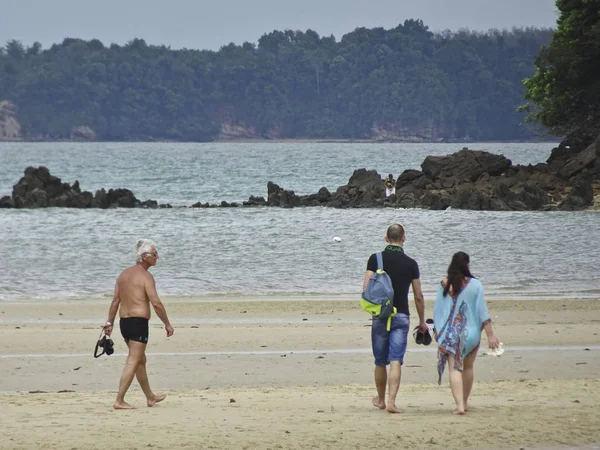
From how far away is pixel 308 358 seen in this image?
12.3 meters

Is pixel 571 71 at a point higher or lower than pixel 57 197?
higher

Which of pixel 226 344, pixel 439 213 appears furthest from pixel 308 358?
pixel 439 213

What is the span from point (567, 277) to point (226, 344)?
1119 centimetres

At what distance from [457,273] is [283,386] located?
8.37ft

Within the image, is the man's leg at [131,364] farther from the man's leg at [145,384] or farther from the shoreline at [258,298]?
the shoreline at [258,298]

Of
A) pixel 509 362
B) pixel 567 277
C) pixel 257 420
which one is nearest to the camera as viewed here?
pixel 257 420

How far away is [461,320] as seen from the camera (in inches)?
352

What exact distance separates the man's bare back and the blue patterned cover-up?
2203 millimetres

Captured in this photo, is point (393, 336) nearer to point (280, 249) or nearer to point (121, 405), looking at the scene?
point (121, 405)

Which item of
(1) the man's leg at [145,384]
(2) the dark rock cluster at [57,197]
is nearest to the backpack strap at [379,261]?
(1) the man's leg at [145,384]

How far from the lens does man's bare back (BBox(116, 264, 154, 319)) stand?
29.8 feet

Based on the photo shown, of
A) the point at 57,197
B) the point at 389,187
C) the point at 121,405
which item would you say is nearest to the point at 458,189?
the point at 389,187

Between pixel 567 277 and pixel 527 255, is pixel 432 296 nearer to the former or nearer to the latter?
pixel 567 277

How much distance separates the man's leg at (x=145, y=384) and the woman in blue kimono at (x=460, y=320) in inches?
90.0
